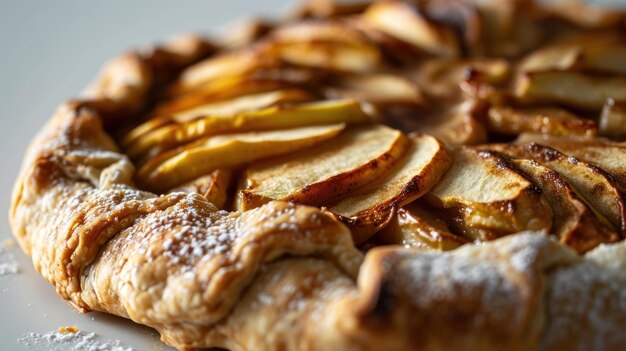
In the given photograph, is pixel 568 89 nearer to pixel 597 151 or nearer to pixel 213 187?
pixel 597 151

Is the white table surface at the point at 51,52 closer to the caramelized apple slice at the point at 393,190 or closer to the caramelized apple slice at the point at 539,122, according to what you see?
the caramelized apple slice at the point at 393,190

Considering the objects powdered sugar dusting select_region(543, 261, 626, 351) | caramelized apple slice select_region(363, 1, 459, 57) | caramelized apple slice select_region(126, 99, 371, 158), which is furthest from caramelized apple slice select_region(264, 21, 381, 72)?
powdered sugar dusting select_region(543, 261, 626, 351)

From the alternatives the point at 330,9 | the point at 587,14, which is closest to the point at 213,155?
the point at 330,9

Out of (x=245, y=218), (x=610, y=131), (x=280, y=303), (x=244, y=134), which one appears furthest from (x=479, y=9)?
(x=280, y=303)

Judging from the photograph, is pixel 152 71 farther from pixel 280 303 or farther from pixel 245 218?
pixel 280 303

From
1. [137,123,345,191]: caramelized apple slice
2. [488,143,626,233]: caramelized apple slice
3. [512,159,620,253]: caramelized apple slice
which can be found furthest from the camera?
[137,123,345,191]: caramelized apple slice

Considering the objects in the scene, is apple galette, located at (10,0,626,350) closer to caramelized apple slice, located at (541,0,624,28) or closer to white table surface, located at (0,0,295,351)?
caramelized apple slice, located at (541,0,624,28)
